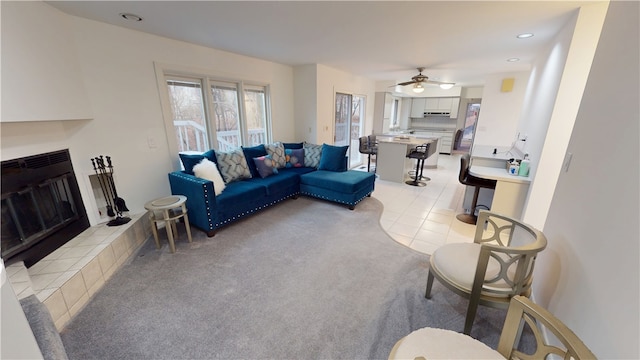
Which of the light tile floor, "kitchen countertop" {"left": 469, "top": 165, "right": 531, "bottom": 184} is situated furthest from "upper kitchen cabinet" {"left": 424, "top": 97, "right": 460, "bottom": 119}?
"kitchen countertop" {"left": 469, "top": 165, "right": 531, "bottom": 184}

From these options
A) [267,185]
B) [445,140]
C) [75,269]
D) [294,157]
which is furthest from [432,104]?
[75,269]

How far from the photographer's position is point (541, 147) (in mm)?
2402

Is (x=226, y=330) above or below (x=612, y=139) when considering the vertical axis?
below

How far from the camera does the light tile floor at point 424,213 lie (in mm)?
2886

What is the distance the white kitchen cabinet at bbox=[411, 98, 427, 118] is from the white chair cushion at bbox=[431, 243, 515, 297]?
26.2 feet

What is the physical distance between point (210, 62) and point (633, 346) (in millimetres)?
4297

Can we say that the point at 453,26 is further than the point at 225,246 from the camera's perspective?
No

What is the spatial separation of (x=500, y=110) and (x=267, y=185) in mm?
5445

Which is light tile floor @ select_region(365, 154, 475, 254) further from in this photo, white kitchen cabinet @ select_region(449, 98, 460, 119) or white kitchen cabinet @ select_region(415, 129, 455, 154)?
white kitchen cabinet @ select_region(449, 98, 460, 119)

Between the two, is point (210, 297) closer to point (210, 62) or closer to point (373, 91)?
point (210, 62)

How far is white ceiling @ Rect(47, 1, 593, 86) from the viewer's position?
2.02m

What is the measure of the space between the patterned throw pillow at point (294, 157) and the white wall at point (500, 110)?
438cm

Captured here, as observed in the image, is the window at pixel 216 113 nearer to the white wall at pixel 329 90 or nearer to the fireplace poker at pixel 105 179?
the fireplace poker at pixel 105 179

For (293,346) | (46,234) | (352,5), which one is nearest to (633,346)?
(293,346)
